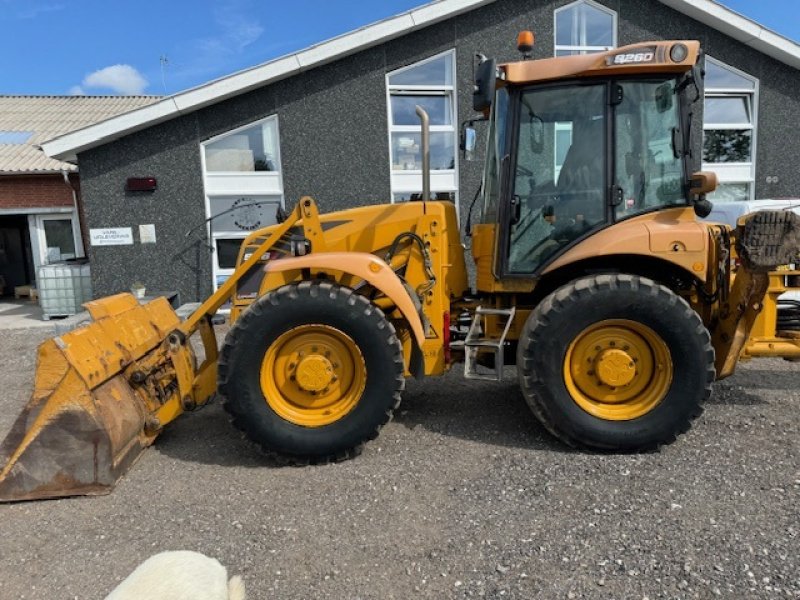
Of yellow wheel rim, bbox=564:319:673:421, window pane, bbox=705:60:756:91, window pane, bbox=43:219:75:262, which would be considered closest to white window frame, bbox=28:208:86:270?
window pane, bbox=43:219:75:262

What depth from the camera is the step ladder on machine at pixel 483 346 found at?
4023 millimetres

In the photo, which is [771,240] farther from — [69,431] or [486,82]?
[69,431]

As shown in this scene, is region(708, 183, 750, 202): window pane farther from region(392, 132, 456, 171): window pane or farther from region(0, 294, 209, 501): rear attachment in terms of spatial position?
region(0, 294, 209, 501): rear attachment

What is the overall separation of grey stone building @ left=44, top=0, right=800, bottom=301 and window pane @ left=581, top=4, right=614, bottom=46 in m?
0.02

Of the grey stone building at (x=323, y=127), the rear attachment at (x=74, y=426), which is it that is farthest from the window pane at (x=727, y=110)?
the rear attachment at (x=74, y=426)

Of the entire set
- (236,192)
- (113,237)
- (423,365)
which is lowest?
(423,365)

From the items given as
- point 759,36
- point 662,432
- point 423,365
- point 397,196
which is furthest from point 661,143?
point 759,36

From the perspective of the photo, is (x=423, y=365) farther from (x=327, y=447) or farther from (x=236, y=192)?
(x=236, y=192)

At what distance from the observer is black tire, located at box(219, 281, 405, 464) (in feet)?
12.1

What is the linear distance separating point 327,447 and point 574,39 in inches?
376

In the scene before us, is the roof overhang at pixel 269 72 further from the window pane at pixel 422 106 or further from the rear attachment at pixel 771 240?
the rear attachment at pixel 771 240

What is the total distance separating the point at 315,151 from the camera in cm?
1002

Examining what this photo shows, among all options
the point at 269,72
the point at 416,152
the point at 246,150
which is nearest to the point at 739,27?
the point at 416,152

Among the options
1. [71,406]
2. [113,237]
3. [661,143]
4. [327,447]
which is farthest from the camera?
[113,237]
